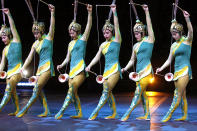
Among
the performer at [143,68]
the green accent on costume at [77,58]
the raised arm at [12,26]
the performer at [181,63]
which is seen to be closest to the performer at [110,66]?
the green accent on costume at [77,58]

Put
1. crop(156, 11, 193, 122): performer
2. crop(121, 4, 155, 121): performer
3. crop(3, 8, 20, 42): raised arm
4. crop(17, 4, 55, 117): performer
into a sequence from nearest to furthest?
crop(156, 11, 193, 122): performer < crop(121, 4, 155, 121): performer < crop(17, 4, 55, 117): performer < crop(3, 8, 20, 42): raised arm

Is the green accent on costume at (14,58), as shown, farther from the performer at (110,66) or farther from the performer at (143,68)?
the performer at (143,68)

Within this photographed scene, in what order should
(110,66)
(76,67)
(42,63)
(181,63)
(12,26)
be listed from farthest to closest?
1. (12,26)
2. (42,63)
3. (76,67)
4. (110,66)
5. (181,63)

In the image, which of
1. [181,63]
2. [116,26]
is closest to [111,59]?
[116,26]

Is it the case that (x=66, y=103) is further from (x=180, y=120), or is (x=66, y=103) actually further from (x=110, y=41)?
(x=180, y=120)

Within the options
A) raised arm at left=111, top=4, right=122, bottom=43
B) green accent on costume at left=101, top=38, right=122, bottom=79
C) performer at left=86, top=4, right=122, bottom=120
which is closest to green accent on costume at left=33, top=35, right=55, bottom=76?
performer at left=86, top=4, right=122, bottom=120

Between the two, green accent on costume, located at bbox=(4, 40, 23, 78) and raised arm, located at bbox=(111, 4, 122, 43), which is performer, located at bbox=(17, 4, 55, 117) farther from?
raised arm, located at bbox=(111, 4, 122, 43)

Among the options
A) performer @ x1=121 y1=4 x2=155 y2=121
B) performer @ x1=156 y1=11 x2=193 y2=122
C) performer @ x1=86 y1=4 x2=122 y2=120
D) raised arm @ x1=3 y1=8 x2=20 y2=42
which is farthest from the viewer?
raised arm @ x1=3 y1=8 x2=20 y2=42

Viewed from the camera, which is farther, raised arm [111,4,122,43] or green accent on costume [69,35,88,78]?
green accent on costume [69,35,88,78]

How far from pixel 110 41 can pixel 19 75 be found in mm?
1725

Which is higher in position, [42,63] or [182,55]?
[182,55]

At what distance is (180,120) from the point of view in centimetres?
591

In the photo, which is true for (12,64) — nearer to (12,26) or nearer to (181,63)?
(12,26)

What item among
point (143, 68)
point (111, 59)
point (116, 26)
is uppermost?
point (116, 26)
